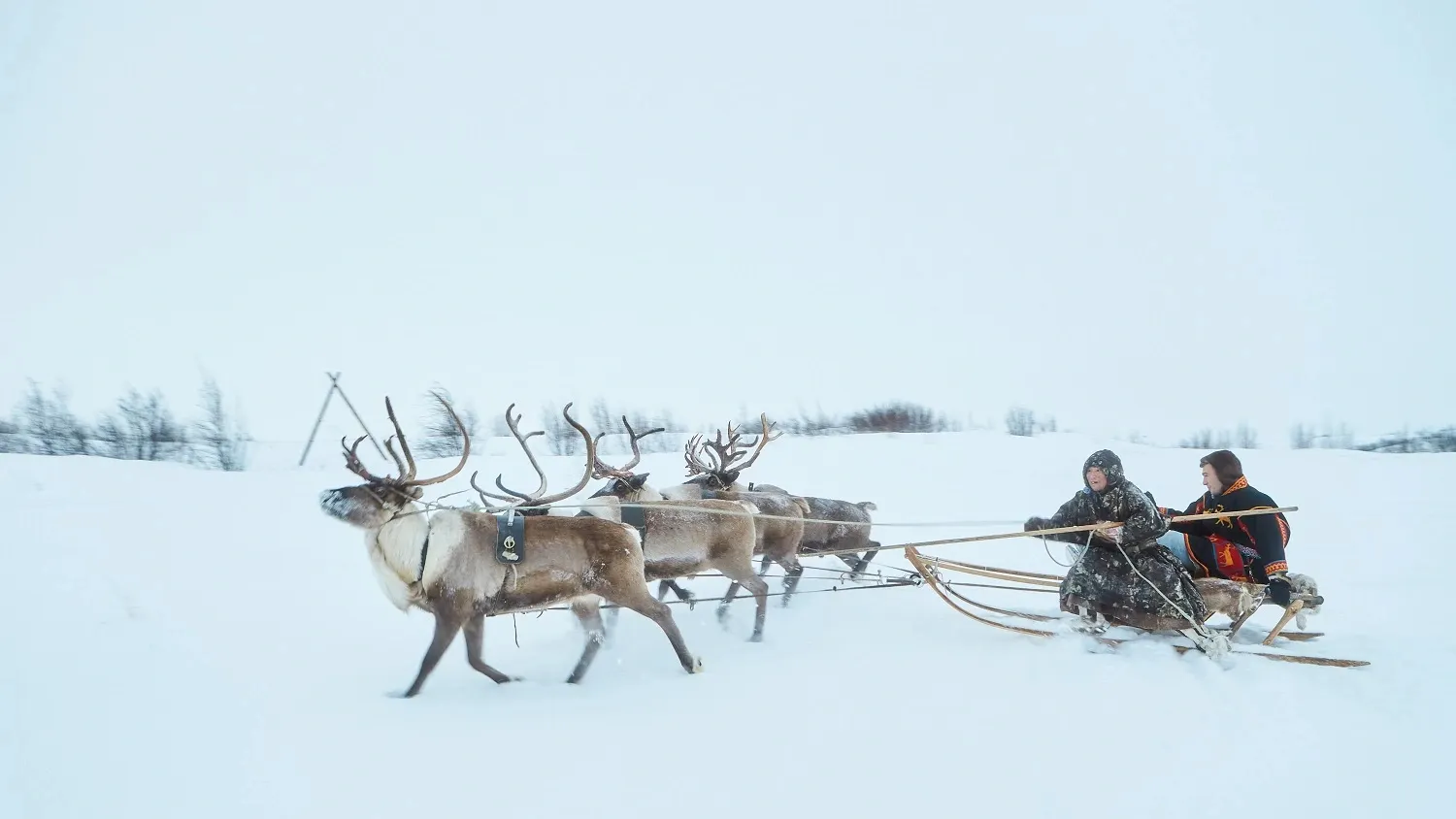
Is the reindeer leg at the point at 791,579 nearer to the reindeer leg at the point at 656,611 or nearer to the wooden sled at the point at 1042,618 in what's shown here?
the wooden sled at the point at 1042,618

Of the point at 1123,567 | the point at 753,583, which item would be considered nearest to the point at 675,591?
the point at 753,583

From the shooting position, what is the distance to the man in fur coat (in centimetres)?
554

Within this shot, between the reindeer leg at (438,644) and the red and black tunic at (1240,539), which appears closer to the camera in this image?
the reindeer leg at (438,644)

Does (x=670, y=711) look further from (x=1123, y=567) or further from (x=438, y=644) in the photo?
(x=1123, y=567)

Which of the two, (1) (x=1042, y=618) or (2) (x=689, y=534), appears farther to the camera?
(2) (x=689, y=534)

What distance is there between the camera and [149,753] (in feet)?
11.9

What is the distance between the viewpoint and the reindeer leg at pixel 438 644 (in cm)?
489

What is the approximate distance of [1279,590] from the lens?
5.31 metres

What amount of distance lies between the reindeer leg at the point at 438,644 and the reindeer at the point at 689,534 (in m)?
1.67

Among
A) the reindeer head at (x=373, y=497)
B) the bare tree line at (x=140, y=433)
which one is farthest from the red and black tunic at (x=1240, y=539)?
the bare tree line at (x=140, y=433)

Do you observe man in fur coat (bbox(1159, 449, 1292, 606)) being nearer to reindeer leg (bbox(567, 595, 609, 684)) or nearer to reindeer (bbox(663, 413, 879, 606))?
reindeer (bbox(663, 413, 879, 606))

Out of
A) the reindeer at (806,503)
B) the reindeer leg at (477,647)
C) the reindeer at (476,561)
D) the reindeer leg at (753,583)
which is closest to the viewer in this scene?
the reindeer at (476,561)

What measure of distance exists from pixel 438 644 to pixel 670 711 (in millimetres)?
1570

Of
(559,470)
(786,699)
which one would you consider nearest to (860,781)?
(786,699)
